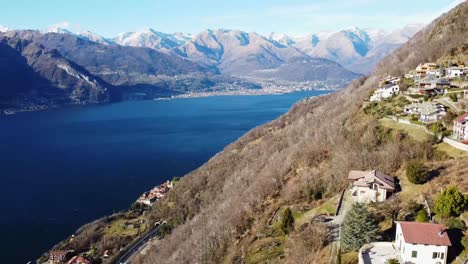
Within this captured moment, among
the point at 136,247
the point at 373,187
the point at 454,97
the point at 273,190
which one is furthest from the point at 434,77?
the point at 136,247

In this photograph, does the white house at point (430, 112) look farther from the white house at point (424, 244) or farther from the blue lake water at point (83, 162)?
the blue lake water at point (83, 162)

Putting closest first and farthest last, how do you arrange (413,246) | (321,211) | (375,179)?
(413,246) → (375,179) → (321,211)

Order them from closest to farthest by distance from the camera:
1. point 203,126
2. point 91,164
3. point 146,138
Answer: point 91,164 < point 146,138 < point 203,126

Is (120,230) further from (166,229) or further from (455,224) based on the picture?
(455,224)

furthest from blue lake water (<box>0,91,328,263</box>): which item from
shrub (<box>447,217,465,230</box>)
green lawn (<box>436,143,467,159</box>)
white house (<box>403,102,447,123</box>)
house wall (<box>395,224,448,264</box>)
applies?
shrub (<box>447,217,465,230</box>)

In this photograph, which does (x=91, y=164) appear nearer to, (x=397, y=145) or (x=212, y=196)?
(x=212, y=196)

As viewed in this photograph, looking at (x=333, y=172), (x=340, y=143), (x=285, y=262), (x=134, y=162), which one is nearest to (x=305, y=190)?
(x=333, y=172)
